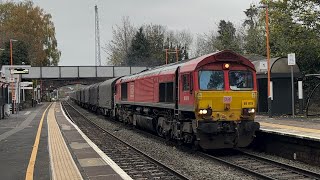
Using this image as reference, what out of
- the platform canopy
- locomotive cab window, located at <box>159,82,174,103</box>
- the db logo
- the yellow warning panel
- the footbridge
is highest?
the footbridge

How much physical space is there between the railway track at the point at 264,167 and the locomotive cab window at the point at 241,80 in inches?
85.8

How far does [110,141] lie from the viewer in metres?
18.3

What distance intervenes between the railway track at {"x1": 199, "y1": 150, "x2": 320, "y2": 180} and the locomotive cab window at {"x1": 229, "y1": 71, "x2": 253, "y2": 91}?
7.15 feet

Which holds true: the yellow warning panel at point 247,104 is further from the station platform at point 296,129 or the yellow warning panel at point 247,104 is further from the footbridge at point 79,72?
the footbridge at point 79,72

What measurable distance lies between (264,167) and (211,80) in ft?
10.7

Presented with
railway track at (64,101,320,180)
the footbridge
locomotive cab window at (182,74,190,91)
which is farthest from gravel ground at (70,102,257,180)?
the footbridge

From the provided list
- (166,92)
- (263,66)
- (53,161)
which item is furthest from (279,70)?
(53,161)

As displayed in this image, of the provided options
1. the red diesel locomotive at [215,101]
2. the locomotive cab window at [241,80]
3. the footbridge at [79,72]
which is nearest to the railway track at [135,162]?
the red diesel locomotive at [215,101]

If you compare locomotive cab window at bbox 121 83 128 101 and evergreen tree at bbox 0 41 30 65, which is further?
evergreen tree at bbox 0 41 30 65

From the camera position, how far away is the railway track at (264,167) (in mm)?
10250

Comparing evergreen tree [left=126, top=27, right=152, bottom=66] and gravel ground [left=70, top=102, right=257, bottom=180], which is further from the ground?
evergreen tree [left=126, top=27, right=152, bottom=66]

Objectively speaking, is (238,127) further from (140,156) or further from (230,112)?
(140,156)

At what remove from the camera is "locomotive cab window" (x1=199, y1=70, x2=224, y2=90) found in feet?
43.6

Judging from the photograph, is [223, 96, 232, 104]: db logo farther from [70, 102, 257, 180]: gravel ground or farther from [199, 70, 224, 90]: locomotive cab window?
[70, 102, 257, 180]: gravel ground
